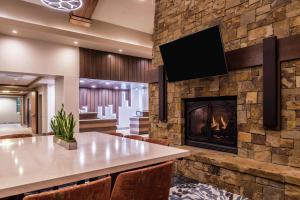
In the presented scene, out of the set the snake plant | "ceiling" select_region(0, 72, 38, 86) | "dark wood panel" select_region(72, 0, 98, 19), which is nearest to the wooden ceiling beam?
"dark wood panel" select_region(72, 0, 98, 19)

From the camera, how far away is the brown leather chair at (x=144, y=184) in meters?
1.26

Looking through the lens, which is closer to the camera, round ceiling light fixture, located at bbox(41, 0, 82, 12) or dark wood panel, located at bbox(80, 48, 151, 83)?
round ceiling light fixture, located at bbox(41, 0, 82, 12)

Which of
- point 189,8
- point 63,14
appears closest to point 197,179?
point 189,8

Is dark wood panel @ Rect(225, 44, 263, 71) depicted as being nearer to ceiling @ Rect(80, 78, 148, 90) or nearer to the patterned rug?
the patterned rug

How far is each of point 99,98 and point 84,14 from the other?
5.71 metres

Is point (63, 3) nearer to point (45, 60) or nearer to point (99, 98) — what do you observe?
point (45, 60)

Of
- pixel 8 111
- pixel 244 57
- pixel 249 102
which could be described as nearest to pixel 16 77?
pixel 244 57

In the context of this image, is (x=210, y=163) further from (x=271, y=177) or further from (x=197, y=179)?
(x=271, y=177)

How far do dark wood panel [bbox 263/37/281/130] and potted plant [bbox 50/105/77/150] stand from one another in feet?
7.55

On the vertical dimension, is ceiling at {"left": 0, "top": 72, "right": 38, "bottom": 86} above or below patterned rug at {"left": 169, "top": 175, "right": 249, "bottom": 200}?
above

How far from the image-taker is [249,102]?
3.03 meters

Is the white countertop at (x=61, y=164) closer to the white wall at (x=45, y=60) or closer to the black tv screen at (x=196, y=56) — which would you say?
the black tv screen at (x=196, y=56)

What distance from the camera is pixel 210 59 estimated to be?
10.9 feet

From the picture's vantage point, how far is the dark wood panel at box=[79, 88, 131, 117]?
10375 millimetres
